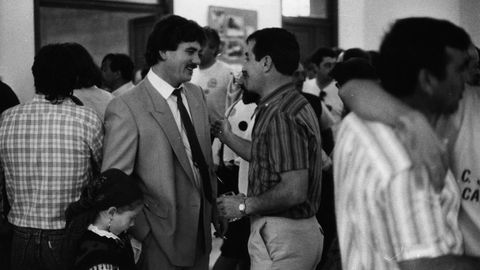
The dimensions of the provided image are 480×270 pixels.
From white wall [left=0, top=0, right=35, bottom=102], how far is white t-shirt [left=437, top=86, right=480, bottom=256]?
212 inches

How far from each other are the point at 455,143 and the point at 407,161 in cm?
56

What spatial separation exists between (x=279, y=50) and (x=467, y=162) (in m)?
1.26

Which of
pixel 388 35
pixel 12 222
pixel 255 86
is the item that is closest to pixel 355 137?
pixel 388 35

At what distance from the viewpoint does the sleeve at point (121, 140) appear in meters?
3.00

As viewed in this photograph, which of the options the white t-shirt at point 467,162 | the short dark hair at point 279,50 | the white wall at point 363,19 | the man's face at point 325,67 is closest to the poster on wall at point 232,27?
the white wall at point 363,19

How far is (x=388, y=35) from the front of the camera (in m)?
1.68

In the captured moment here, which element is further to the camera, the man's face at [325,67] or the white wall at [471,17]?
the white wall at [471,17]

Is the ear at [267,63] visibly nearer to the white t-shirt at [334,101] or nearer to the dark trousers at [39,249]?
the dark trousers at [39,249]

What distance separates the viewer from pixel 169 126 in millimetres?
3135

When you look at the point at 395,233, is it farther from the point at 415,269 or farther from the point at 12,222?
the point at 12,222

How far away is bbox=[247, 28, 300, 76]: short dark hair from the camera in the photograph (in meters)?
3.18

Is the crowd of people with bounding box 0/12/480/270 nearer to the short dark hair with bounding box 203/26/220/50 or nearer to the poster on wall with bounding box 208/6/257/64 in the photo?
the short dark hair with bounding box 203/26/220/50

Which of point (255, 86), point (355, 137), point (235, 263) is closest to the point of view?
point (355, 137)

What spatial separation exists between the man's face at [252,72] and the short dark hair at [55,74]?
75 centimetres
